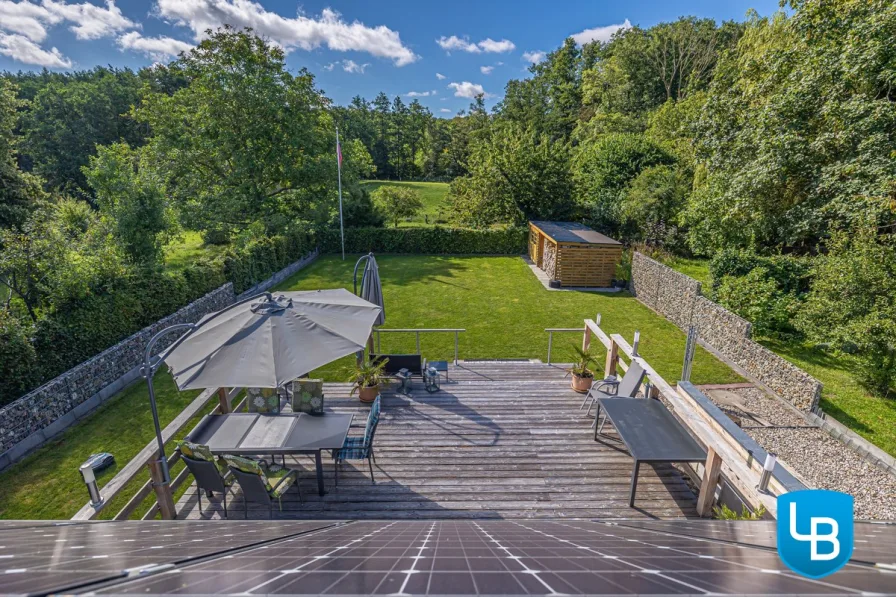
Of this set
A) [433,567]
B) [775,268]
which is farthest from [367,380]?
[775,268]

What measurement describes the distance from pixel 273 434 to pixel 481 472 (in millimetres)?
2566

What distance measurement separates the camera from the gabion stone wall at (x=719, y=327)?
7.91 metres

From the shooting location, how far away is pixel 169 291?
35.1ft

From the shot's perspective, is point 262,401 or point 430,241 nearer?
point 262,401

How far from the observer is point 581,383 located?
675 centimetres

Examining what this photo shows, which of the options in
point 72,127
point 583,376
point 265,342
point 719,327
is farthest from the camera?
point 72,127

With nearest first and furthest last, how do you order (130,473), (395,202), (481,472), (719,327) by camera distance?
(130,473) → (481,472) → (719,327) → (395,202)

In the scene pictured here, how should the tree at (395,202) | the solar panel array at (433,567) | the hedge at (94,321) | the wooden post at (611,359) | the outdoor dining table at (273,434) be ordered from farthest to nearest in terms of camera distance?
the tree at (395,202) → the wooden post at (611,359) → the hedge at (94,321) → the outdoor dining table at (273,434) → the solar panel array at (433,567)

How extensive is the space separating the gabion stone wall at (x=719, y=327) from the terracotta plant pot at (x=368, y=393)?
8.24 m

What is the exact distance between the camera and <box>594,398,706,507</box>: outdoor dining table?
4.25 m

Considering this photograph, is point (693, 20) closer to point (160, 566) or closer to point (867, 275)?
point (867, 275)

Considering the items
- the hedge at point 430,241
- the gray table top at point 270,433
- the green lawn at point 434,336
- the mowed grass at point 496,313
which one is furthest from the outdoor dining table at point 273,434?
the hedge at point 430,241

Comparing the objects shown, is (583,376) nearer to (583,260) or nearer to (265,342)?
(265,342)

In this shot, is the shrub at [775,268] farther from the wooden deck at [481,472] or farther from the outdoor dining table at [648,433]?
the wooden deck at [481,472]
